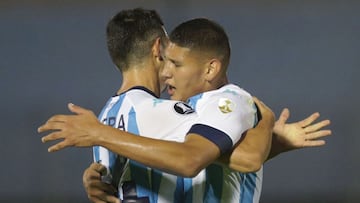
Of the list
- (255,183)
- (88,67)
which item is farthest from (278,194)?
(255,183)

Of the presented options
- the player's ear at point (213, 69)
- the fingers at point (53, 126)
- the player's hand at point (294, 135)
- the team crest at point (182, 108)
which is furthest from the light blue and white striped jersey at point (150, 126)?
the player's hand at point (294, 135)

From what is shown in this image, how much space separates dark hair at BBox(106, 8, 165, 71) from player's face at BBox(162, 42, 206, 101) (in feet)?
0.42

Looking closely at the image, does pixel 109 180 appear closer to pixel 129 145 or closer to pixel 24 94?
pixel 129 145

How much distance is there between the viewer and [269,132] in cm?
207

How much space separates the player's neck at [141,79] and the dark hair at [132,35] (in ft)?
0.09

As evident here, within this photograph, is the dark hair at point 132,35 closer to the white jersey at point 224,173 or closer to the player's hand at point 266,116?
the white jersey at point 224,173

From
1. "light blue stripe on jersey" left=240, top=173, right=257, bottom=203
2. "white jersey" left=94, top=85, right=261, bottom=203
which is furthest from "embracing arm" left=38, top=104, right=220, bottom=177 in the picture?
"light blue stripe on jersey" left=240, top=173, right=257, bottom=203

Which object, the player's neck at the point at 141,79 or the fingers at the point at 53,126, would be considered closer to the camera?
the fingers at the point at 53,126

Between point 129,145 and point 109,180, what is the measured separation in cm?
35

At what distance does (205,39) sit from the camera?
7.06 ft

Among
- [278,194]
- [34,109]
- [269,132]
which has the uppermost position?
[269,132]

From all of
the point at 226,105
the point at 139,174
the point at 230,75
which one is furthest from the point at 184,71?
the point at 230,75

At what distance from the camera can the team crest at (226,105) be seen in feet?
6.59

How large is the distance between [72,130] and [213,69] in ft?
1.41
